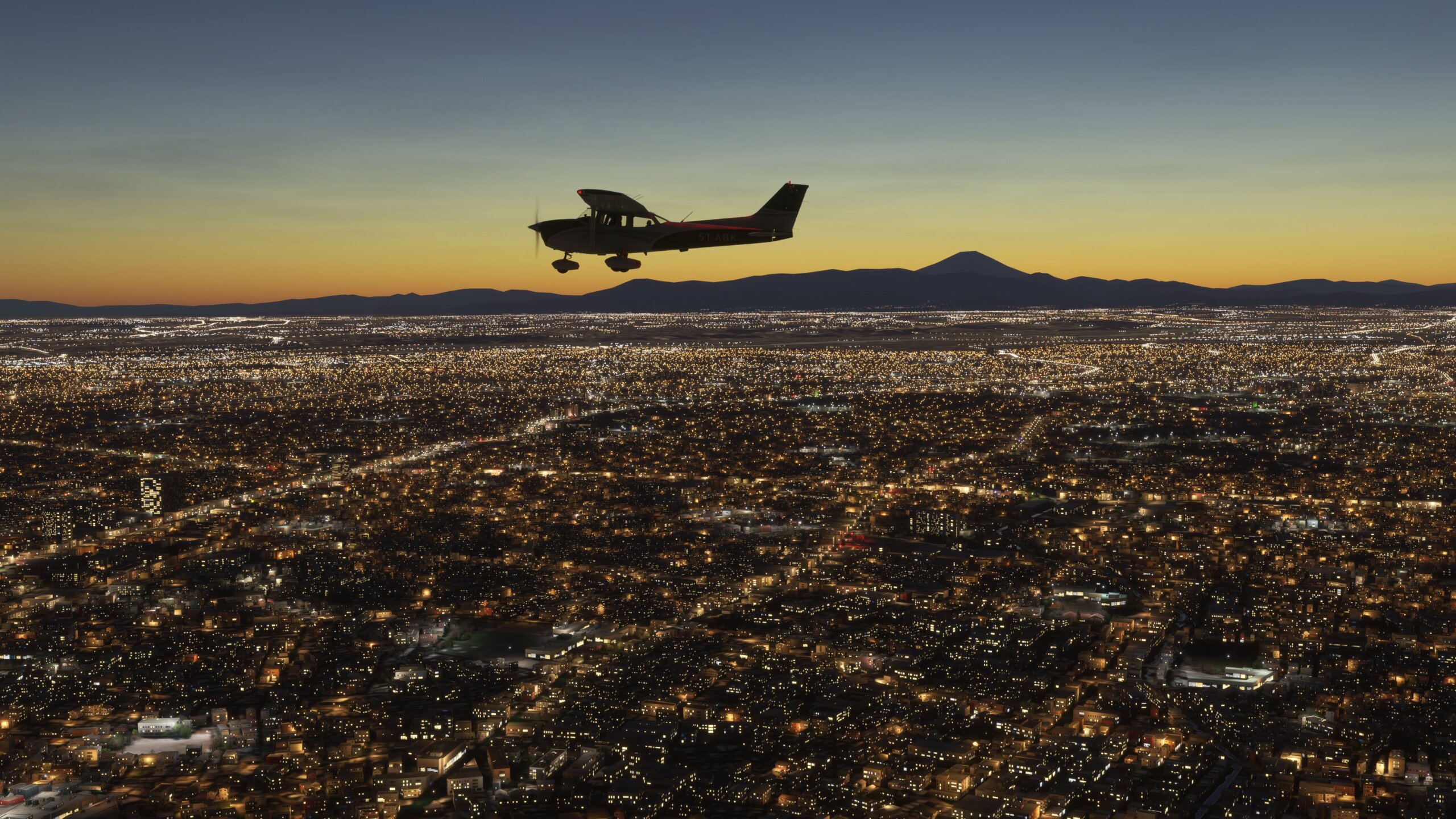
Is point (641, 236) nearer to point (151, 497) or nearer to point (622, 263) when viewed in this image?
point (622, 263)

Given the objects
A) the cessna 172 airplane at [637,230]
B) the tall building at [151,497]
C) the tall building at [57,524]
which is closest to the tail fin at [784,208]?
the cessna 172 airplane at [637,230]

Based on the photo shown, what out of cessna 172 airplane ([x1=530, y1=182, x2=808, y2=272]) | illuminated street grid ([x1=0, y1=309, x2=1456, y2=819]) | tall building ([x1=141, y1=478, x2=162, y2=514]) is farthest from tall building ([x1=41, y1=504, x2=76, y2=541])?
cessna 172 airplane ([x1=530, y1=182, x2=808, y2=272])

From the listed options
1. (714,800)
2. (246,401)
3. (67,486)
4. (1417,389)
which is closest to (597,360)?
(246,401)

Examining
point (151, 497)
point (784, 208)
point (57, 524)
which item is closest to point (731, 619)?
point (784, 208)

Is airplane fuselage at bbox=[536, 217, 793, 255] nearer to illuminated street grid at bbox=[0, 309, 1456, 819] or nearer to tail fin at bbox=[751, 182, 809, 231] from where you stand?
tail fin at bbox=[751, 182, 809, 231]

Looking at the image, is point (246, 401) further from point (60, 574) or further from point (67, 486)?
point (60, 574)
